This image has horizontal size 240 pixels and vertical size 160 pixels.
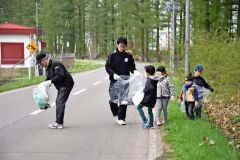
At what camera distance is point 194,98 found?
1077 centimetres

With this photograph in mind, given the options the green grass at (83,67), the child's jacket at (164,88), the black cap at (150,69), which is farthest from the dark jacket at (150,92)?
the green grass at (83,67)

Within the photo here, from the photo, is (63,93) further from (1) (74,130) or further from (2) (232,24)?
(2) (232,24)

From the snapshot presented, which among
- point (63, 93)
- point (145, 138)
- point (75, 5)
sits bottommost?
point (145, 138)

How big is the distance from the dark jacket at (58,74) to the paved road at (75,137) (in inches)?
39.8

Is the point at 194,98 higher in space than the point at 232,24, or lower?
lower

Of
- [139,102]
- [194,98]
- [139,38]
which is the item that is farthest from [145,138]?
[139,38]

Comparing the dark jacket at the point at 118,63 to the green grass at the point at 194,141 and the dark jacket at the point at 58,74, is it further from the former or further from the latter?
the green grass at the point at 194,141

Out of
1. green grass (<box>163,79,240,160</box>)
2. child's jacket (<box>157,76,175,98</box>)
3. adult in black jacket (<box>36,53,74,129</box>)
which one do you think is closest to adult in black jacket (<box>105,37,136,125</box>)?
child's jacket (<box>157,76,175,98</box>)

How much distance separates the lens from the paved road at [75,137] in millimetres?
7883

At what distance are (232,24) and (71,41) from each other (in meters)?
59.6

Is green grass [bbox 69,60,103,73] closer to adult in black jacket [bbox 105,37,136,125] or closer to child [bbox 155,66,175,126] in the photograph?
adult in black jacket [bbox 105,37,136,125]

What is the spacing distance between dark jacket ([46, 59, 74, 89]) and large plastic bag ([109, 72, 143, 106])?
110 cm

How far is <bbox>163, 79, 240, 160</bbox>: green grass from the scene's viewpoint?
23.7 feet

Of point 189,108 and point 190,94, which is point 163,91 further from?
point 189,108
